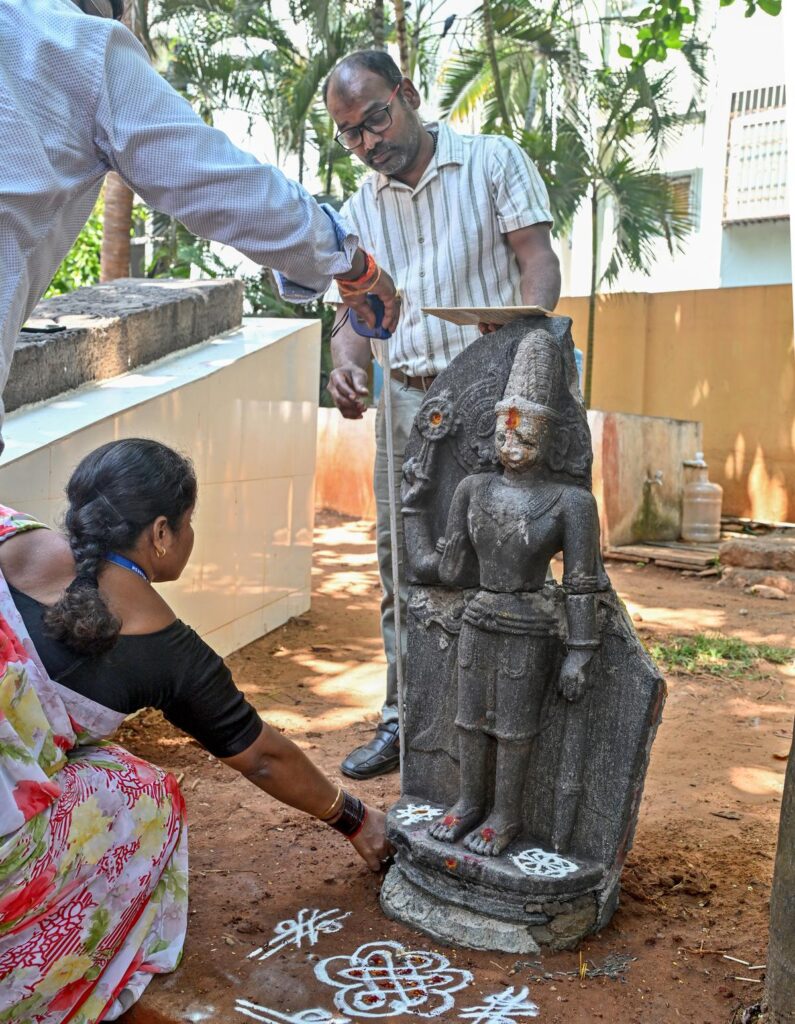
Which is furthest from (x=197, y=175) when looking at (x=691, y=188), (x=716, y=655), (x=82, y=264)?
(x=82, y=264)

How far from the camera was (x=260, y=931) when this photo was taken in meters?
2.48

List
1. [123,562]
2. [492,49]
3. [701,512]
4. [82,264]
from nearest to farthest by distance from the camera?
[123,562]
[701,512]
[492,49]
[82,264]

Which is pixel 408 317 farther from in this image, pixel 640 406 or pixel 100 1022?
pixel 640 406

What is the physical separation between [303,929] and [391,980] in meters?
0.30

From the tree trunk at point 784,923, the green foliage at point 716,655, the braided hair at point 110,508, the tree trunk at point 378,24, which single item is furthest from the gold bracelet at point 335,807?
the tree trunk at point 378,24

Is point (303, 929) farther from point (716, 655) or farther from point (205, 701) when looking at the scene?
point (716, 655)

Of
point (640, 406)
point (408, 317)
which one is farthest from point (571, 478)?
point (640, 406)

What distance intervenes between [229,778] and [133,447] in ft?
5.62

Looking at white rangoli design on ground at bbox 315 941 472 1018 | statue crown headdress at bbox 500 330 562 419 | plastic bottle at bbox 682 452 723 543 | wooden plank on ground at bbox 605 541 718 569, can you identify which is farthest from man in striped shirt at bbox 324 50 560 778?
plastic bottle at bbox 682 452 723 543

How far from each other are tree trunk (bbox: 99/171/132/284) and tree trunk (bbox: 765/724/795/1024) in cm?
723

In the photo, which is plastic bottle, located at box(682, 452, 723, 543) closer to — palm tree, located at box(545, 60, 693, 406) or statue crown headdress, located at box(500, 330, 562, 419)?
palm tree, located at box(545, 60, 693, 406)

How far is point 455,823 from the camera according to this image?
258cm

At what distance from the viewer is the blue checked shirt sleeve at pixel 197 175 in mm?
1918

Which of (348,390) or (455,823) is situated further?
(348,390)
